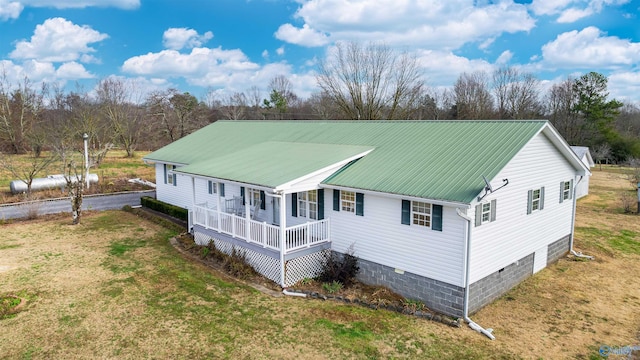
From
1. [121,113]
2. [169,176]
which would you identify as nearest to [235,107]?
[121,113]

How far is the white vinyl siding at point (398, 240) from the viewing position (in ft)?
37.4

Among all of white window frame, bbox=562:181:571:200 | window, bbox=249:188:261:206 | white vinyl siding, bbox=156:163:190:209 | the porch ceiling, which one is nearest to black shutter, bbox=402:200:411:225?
the porch ceiling

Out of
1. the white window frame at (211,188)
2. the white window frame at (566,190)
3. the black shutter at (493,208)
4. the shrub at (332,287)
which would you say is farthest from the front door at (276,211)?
the white window frame at (566,190)

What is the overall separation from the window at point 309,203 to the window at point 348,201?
1252 mm

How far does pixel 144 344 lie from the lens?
9.99m

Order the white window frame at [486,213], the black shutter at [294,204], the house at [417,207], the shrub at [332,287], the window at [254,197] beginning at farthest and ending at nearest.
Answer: the window at [254,197] → the black shutter at [294,204] → the shrub at [332,287] → the white window frame at [486,213] → the house at [417,207]

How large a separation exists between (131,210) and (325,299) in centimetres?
1610

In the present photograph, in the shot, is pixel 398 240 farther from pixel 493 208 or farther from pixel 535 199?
pixel 535 199

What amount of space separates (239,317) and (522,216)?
9.44 meters

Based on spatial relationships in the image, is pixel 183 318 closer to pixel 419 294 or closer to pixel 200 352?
pixel 200 352

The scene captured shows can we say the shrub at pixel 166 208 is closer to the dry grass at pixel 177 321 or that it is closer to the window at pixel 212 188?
the window at pixel 212 188

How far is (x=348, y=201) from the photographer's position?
1381 cm

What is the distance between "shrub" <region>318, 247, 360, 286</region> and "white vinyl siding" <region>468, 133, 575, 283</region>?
3786 millimetres

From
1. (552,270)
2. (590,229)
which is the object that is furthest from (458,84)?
(552,270)
